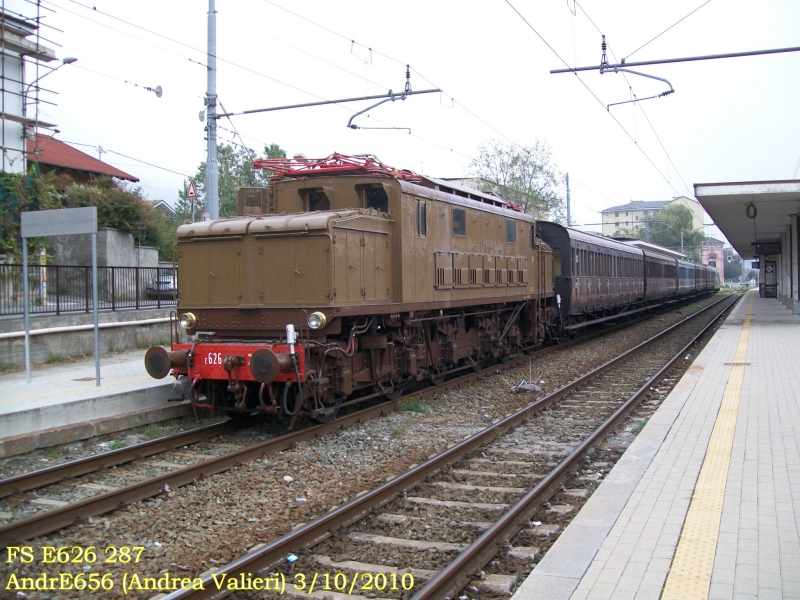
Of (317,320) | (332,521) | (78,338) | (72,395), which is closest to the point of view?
(332,521)

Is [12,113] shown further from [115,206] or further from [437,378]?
[437,378]

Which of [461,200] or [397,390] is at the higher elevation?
[461,200]

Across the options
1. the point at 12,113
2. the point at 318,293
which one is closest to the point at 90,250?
the point at 12,113

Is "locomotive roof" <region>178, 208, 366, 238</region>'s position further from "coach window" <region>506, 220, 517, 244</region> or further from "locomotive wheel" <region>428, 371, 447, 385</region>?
"coach window" <region>506, 220, 517, 244</region>

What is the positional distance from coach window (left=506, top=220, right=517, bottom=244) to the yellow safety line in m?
7.20

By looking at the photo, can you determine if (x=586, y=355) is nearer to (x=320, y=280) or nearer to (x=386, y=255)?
(x=386, y=255)

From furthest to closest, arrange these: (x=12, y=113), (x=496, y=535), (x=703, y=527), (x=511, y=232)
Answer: (x=12, y=113), (x=511, y=232), (x=496, y=535), (x=703, y=527)

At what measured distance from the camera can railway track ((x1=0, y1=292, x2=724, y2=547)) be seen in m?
5.57

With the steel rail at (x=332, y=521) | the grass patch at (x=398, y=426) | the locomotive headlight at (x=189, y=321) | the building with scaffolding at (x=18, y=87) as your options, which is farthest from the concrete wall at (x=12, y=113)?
the steel rail at (x=332, y=521)

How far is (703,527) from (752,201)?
20561 millimetres

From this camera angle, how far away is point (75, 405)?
8773 millimetres

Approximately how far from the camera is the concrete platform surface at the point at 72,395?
828cm

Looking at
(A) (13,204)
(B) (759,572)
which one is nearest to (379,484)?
(B) (759,572)

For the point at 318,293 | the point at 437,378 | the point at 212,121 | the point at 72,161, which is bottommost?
the point at 437,378
